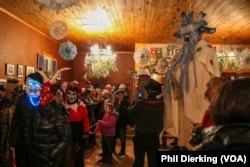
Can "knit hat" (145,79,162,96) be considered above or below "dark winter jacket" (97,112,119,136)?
above

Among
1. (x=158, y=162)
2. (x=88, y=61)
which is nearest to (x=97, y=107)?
(x=88, y=61)

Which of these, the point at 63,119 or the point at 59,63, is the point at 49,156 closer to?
the point at 63,119

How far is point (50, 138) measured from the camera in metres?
3.01

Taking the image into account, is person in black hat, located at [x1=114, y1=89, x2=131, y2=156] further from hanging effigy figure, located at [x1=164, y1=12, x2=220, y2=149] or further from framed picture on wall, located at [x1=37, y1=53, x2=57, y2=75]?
hanging effigy figure, located at [x1=164, y1=12, x2=220, y2=149]

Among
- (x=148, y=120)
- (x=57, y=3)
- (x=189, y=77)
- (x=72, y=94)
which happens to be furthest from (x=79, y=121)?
(x=189, y=77)

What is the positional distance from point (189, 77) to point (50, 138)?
152cm

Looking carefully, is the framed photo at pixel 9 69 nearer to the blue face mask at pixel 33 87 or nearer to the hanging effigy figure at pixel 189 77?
the blue face mask at pixel 33 87

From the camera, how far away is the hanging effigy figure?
96.0 inches

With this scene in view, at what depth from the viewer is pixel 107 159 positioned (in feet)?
20.6

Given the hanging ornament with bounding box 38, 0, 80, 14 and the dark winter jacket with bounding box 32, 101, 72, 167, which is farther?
the dark winter jacket with bounding box 32, 101, 72, 167

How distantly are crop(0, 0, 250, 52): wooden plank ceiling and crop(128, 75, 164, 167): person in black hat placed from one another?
1.31 metres

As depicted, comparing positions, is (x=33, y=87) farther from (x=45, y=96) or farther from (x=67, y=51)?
(x=67, y=51)

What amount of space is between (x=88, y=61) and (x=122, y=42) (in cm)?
293

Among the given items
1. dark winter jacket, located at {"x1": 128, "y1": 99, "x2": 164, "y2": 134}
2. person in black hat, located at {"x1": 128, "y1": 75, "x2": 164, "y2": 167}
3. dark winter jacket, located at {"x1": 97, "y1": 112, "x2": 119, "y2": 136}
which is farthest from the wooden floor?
dark winter jacket, located at {"x1": 128, "y1": 99, "x2": 164, "y2": 134}
